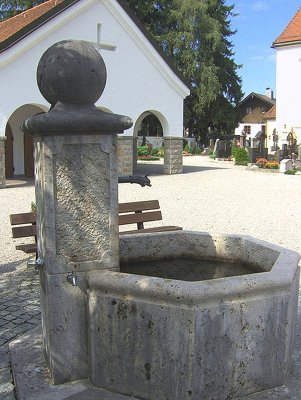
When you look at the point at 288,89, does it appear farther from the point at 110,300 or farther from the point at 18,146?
the point at 110,300

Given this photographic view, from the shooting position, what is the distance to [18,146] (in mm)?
19031

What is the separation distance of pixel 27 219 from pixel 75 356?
10.4 feet

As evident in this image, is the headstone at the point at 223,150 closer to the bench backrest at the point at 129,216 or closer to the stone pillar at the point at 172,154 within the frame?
the stone pillar at the point at 172,154

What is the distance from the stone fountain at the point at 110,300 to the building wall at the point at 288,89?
3273 centimetres

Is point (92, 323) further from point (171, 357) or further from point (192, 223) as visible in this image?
point (192, 223)

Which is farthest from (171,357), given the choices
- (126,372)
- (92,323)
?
(92,323)

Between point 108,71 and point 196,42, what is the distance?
27959 millimetres

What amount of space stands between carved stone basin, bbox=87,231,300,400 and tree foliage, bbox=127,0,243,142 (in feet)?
134

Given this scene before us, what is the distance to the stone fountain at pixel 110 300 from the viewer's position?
9.22ft

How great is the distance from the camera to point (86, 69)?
9.83 ft

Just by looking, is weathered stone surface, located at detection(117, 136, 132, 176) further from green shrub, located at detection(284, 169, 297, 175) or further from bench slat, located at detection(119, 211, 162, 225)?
bench slat, located at detection(119, 211, 162, 225)

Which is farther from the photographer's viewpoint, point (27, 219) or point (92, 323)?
point (27, 219)

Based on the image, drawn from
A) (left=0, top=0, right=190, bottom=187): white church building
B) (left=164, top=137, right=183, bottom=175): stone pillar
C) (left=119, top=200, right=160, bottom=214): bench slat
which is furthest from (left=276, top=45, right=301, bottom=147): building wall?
(left=119, top=200, right=160, bottom=214): bench slat

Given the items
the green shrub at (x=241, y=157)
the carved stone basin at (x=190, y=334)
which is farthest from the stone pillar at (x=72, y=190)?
the green shrub at (x=241, y=157)
